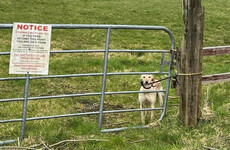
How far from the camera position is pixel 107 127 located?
20.7 ft

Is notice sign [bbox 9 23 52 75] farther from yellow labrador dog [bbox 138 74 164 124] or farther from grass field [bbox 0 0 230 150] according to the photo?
yellow labrador dog [bbox 138 74 164 124]

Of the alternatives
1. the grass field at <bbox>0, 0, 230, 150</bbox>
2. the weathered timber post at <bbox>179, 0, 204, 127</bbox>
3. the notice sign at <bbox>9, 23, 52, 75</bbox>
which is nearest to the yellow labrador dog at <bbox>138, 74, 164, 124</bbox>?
the grass field at <bbox>0, 0, 230, 150</bbox>

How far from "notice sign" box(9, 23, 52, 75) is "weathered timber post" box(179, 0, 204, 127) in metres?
2.08

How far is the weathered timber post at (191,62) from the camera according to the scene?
5590 mm

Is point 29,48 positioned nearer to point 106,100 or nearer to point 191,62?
point 191,62

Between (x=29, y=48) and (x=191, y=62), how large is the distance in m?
2.43

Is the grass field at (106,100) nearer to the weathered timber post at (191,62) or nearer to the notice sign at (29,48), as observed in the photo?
the weathered timber post at (191,62)

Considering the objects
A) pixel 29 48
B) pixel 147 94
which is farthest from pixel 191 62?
pixel 29 48

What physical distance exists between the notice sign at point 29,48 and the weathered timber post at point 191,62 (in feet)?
6.82

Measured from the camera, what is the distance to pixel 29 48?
5.25 metres

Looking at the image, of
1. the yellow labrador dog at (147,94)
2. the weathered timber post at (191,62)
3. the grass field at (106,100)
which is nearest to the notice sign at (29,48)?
the grass field at (106,100)

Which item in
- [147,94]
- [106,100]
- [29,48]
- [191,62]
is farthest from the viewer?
[106,100]

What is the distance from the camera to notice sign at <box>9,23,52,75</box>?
17.0ft

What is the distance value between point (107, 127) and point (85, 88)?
10.0ft
